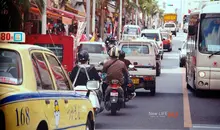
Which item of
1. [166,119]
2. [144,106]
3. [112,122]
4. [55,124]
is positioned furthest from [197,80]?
[55,124]

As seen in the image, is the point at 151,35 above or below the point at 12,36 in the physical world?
below

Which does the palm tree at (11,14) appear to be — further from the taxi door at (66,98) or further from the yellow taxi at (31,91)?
the yellow taxi at (31,91)

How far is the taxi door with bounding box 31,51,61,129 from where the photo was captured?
801 centimetres

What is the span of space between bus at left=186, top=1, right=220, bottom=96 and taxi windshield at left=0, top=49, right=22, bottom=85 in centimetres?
1445

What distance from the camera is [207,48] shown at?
859 inches

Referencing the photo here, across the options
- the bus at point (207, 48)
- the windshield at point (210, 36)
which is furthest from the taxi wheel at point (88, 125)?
the windshield at point (210, 36)

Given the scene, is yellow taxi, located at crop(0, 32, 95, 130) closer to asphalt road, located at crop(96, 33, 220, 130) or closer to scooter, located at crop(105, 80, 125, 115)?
asphalt road, located at crop(96, 33, 220, 130)

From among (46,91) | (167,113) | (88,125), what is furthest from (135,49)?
A: (46,91)

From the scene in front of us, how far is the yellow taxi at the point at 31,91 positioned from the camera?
278 inches

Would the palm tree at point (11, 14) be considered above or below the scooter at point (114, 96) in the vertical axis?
above

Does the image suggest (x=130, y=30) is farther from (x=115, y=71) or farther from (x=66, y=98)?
(x=66, y=98)

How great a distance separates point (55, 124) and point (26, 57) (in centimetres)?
110

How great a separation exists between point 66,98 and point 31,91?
1.64 meters

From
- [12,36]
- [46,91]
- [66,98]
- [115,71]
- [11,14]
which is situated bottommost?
[115,71]
